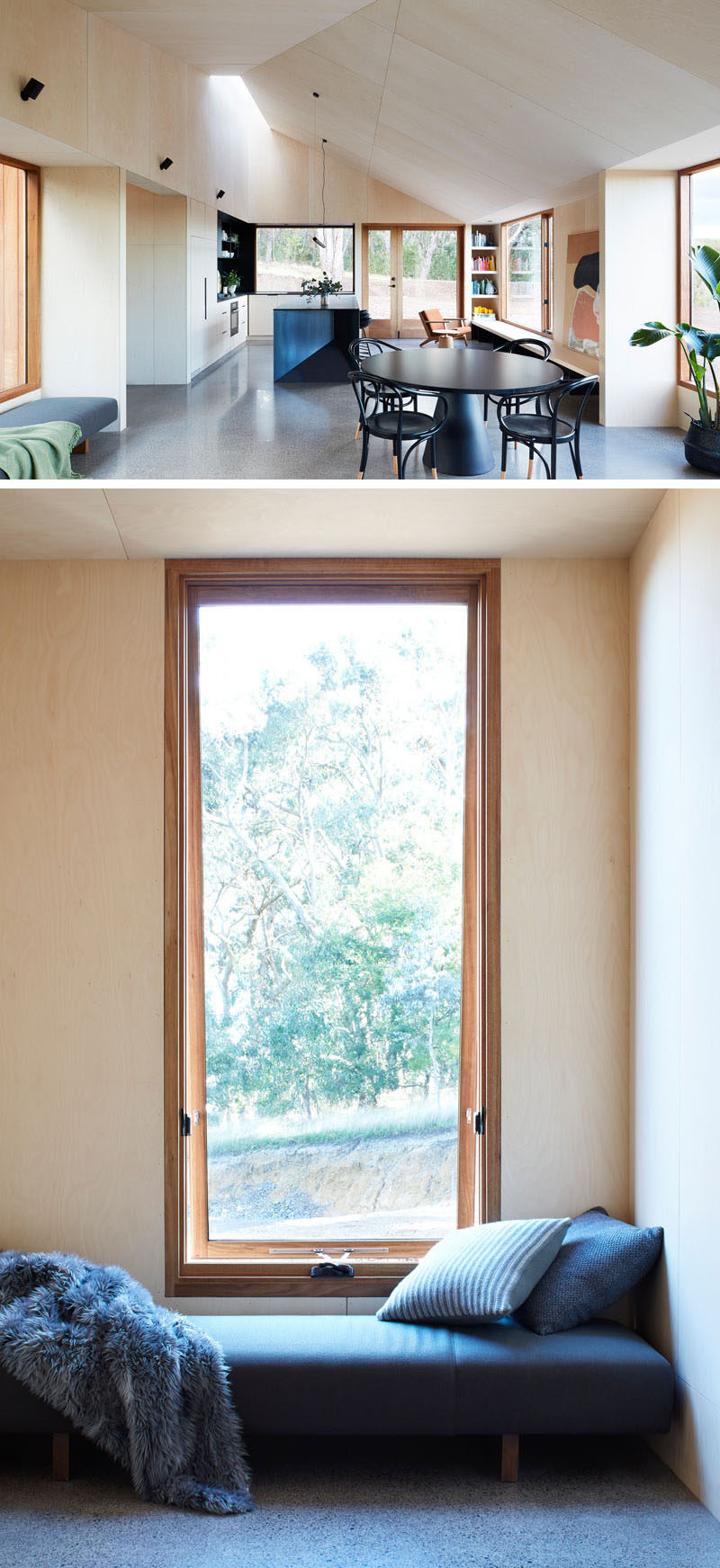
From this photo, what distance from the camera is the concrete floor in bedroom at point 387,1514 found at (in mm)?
2803

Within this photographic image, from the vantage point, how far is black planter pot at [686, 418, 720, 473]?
61.6 inches

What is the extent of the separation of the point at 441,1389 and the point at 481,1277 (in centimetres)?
30

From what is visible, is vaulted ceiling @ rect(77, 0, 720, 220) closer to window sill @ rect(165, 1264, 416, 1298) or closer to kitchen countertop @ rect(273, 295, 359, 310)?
kitchen countertop @ rect(273, 295, 359, 310)

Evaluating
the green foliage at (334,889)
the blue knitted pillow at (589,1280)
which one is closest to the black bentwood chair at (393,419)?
the green foliage at (334,889)

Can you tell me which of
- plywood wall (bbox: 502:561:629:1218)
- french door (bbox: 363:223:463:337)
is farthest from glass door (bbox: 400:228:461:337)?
plywood wall (bbox: 502:561:629:1218)

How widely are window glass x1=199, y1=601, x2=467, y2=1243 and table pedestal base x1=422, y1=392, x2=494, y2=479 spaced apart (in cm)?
192

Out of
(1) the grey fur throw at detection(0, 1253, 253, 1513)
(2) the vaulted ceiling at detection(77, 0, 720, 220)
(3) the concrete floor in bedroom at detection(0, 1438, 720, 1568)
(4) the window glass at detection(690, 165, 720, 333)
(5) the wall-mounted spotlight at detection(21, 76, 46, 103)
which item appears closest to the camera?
(2) the vaulted ceiling at detection(77, 0, 720, 220)

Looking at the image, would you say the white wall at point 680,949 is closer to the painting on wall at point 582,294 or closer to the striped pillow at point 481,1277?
the striped pillow at point 481,1277

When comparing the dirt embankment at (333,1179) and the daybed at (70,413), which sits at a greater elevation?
the daybed at (70,413)

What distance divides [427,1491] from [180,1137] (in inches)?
48.8

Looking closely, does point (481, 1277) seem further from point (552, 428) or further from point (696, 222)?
point (696, 222)

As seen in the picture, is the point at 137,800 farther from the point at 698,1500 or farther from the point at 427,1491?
the point at 698,1500

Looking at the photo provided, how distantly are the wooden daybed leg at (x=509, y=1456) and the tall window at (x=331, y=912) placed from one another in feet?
2.55

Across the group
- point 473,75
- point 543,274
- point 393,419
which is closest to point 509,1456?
point 393,419
